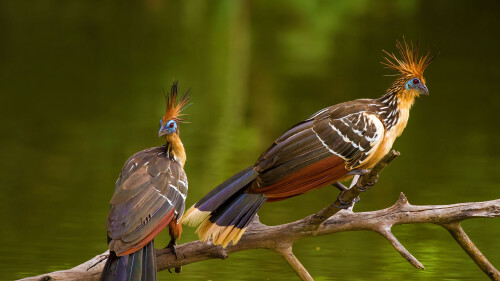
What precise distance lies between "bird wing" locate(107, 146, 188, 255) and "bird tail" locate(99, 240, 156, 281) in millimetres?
67

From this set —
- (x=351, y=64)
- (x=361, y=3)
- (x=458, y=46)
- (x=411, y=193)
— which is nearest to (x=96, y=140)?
(x=411, y=193)

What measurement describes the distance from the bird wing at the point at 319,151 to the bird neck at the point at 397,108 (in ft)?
0.25

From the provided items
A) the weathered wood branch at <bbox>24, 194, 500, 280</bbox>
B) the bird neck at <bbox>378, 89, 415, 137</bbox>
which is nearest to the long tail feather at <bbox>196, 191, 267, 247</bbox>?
the weathered wood branch at <bbox>24, 194, 500, 280</bbox>

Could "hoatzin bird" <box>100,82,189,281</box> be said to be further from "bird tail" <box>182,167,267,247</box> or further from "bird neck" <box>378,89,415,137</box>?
"bird neck" <box>378,89,415,137</box>

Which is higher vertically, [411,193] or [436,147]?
[436,147]

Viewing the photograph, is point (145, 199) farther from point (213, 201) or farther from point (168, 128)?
point (168, 128)

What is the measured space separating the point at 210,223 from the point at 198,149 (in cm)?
647

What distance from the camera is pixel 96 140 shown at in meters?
12.0

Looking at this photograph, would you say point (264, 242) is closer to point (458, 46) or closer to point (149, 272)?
point (149, 272)

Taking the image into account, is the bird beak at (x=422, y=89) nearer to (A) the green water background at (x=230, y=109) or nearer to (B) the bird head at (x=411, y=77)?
(B) the bird head at (x=411, y=77)

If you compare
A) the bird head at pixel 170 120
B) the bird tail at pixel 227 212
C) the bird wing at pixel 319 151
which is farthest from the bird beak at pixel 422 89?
the bird head at pixel 170 120

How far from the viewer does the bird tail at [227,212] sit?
5.11m

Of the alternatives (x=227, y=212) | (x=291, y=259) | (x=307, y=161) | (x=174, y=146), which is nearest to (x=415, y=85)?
(x=307, y=161)

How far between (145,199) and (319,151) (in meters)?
0.95
